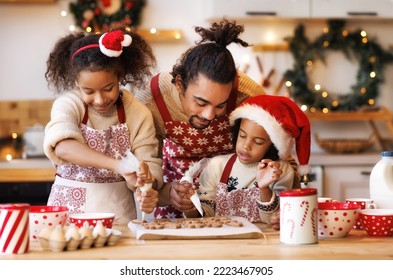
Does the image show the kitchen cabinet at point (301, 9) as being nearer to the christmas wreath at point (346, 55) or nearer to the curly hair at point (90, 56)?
the christmas wreath at point (346, 55)

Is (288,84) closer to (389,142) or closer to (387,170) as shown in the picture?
(389,142)

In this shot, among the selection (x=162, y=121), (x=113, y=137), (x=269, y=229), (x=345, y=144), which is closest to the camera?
(x=269, y=229)

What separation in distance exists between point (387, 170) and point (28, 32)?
9.72 feet

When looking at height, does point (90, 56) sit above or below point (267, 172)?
above

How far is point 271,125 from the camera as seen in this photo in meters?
2.03

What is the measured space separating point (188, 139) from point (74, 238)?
3.12 feet

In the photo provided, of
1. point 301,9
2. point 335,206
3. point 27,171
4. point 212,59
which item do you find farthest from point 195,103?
point 301,9

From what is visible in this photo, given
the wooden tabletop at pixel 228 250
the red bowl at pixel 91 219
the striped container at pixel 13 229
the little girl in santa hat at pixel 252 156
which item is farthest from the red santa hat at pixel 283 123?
the striped container at pixel 13 229

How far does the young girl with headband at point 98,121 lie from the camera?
1932 mm

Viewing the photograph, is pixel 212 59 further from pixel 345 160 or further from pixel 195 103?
pixel 345 160

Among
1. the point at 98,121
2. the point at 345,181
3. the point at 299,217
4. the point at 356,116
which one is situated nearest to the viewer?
the point at 299,217

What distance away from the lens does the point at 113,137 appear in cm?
207
